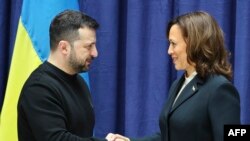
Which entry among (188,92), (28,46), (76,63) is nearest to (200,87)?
(188,92)

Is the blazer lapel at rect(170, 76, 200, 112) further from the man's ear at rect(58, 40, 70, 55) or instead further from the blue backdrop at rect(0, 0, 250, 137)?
the blue backdrop at rect(0, 0, 250, 137)

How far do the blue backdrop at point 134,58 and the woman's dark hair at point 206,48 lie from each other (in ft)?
3.87

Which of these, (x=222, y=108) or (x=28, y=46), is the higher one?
(x=28, y=46)

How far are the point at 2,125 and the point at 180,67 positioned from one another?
142 cm

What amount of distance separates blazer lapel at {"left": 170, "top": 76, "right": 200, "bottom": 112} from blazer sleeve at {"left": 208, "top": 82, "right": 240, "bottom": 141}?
0.40 feet

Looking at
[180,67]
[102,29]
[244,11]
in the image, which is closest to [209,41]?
[180,67]

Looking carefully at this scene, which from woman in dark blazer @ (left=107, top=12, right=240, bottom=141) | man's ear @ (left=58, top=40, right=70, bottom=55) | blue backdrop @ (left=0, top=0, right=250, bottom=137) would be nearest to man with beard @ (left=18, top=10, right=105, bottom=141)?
man's ear @ (left=58, top=40, right=70, bottom=55)

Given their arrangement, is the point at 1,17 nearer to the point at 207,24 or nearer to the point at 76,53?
the point at 76,53

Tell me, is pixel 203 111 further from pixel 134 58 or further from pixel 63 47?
pixel 134 58

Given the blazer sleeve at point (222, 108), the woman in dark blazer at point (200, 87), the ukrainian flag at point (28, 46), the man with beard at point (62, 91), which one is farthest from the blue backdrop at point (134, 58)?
the blazer sleeve at point (222, 108)

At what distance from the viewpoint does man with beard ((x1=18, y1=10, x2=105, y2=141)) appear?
6.25 feet

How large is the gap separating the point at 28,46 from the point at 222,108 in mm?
1585

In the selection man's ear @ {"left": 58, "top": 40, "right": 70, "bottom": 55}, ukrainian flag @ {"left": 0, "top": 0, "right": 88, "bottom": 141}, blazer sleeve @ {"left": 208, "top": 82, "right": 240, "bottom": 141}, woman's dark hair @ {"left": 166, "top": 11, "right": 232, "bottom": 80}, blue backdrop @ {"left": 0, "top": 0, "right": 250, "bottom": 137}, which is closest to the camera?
blazer sleeve @ {"left": 208, "top": 82, "right": 240, "bottom": 141}

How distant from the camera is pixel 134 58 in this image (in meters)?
3.17
